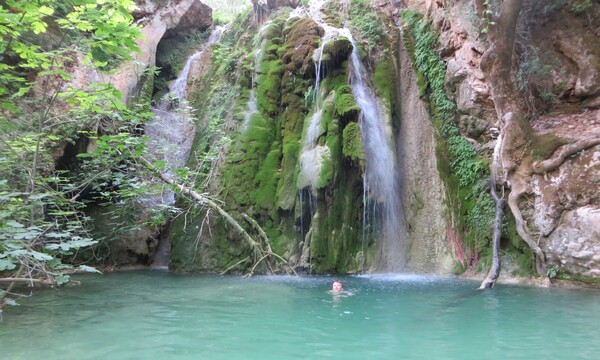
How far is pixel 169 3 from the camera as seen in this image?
668 inches

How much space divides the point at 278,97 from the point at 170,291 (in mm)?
7471

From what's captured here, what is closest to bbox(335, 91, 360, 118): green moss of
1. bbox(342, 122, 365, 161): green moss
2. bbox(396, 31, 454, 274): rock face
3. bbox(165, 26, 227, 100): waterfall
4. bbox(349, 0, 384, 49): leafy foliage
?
bbox(342, 122, 365, 161): green moss

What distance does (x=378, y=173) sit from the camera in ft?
39.1

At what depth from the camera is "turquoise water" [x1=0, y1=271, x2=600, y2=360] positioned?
439cm

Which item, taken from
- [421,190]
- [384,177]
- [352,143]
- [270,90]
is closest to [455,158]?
[421,190]

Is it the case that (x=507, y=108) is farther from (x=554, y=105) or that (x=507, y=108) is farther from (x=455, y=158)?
(x=455, y=158)

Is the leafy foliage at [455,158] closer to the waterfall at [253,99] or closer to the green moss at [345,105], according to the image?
the green moss at [345,105]

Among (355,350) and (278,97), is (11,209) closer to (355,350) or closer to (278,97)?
(355,350)

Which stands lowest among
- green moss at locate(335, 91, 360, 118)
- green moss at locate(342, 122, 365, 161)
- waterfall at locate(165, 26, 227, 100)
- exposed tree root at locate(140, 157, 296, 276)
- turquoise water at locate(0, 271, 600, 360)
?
turquoise water at locate(0, 271, 600, 360)

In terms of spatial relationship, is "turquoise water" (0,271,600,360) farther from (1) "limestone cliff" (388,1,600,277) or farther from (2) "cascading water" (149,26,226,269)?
(2) "cascading water" (149,26,226,269)

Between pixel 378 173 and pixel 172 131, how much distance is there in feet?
27.1

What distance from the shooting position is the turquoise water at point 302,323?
439 centimetres

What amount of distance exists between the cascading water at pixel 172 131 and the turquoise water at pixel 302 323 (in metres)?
4.69

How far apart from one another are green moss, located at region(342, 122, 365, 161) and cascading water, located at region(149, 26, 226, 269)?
471 cm
